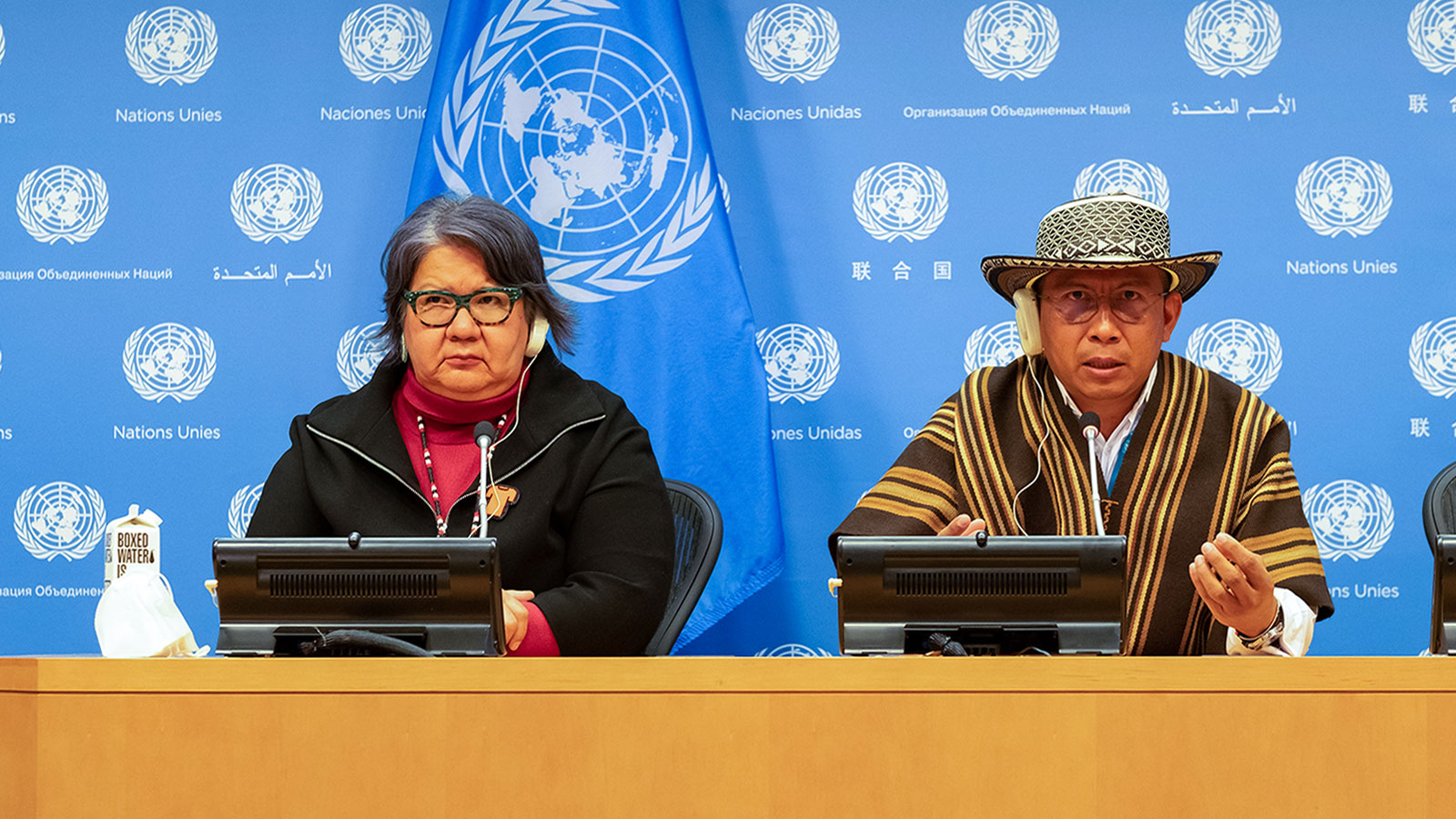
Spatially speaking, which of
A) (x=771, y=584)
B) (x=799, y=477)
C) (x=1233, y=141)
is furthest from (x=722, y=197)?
(x=1233, y=141)

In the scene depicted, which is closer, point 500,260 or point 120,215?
point 500,260

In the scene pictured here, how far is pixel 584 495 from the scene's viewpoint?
2092mm

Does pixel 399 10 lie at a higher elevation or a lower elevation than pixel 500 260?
higher

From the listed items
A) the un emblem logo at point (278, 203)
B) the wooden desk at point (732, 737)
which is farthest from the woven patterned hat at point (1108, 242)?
the un emblem logo at point (278, 203)

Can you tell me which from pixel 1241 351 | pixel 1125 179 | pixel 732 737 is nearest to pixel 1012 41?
pixel 1125 179

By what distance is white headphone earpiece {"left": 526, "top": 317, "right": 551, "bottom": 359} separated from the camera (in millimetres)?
2184

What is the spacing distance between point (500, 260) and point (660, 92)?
2.86ft

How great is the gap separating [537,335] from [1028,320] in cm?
79

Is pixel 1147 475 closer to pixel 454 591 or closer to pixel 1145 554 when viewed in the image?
pixel 1145 554

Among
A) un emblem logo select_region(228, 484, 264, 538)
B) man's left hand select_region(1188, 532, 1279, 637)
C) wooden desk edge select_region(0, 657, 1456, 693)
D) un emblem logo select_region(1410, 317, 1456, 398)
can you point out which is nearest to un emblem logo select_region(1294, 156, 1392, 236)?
un emblem logo select_region(1410, 317, 1456, 398)

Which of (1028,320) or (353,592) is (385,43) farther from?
(353,592)

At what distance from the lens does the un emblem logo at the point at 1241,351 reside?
113 inches

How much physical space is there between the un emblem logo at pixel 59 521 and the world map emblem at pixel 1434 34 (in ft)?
9.89

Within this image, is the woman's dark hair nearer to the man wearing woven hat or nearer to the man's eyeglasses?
the man wearing woven hat
